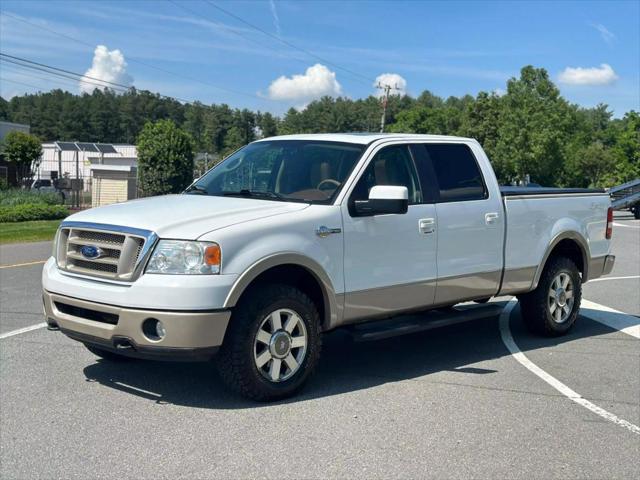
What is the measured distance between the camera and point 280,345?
5.45m

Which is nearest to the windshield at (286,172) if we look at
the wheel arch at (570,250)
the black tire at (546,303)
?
the wheel arch at (570,250)

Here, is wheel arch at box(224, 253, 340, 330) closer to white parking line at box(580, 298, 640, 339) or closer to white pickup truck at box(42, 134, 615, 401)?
white pickup truck at box(42, 134, 615, 401)

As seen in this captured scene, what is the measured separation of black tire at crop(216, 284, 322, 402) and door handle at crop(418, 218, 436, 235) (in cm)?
137

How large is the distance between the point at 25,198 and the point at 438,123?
95621mm

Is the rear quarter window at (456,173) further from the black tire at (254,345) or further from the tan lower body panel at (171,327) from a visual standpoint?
the tan lower body panel at (171,327)

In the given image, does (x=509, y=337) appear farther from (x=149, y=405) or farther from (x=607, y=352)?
(x=149, y=405)

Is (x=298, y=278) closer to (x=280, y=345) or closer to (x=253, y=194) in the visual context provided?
(x=280, y=345)

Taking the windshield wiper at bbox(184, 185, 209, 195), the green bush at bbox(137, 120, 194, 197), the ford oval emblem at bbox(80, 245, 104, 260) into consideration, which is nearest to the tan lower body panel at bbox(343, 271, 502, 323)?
the windshield wiper at bbox(184, 185, 209, 195)

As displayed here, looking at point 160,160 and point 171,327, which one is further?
point 160,160

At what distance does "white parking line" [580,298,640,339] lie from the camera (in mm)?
8703

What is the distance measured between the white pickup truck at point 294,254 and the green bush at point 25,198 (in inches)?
995

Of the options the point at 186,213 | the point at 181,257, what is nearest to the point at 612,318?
the point at 186,213

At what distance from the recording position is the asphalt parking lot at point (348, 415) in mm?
4340

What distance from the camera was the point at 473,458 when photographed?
4.50 meters
